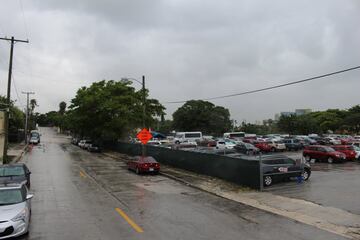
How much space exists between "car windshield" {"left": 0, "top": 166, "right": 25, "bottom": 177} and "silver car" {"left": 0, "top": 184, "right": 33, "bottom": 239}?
6.60 metres

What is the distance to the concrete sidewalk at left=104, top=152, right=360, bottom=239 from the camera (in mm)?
11320

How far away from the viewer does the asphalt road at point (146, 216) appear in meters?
10.2

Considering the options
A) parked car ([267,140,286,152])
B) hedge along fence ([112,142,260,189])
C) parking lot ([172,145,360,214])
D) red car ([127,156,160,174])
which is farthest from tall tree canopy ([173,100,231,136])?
parking lot ([172,145,360,214])

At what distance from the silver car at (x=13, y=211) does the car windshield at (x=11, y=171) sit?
6599 mm

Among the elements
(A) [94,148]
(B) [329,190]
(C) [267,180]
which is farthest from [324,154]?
(A) [94,148]

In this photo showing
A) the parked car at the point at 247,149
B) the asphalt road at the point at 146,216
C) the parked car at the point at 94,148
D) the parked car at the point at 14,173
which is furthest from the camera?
the parked car at the point at 94,148

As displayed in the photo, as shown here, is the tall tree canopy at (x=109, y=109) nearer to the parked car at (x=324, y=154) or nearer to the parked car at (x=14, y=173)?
the parked car at (x=324, y=154)

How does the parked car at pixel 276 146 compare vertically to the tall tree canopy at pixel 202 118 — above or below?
below

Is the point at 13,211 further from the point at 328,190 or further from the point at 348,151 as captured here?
the point at 348,151

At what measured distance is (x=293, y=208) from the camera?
1416 centimetres

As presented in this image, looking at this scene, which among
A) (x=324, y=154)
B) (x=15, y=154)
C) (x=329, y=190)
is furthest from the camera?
(x=15, y=154)

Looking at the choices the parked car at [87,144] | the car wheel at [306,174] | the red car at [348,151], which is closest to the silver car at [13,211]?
the car wheel at [306,174]

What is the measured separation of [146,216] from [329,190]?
986cm

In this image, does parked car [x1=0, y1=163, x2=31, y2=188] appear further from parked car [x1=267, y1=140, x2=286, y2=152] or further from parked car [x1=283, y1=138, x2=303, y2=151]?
parked car [x1=283, y1=138, x2=303, y2=151]
